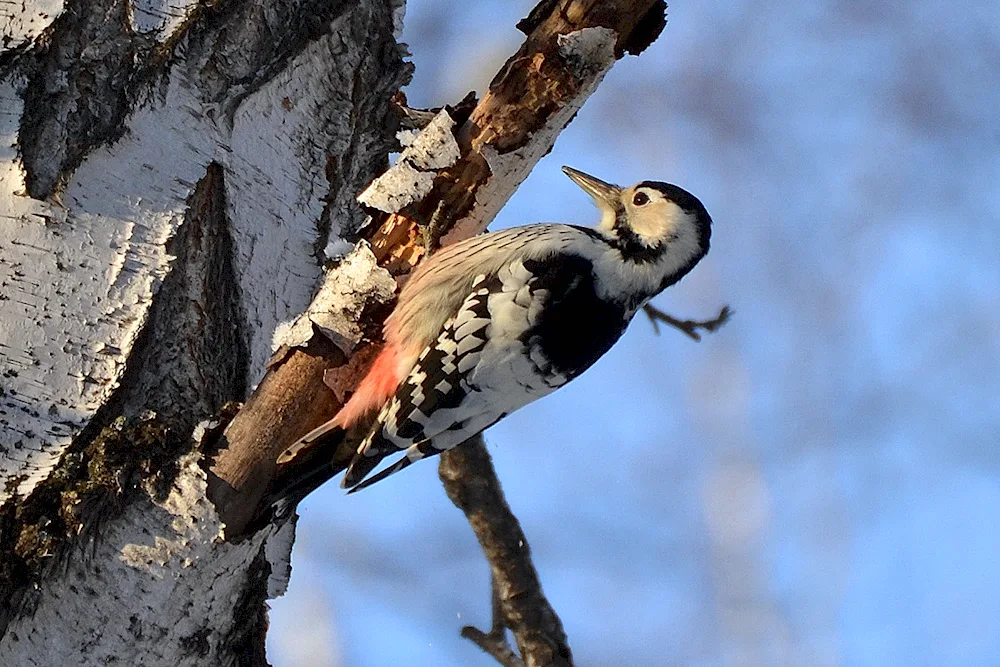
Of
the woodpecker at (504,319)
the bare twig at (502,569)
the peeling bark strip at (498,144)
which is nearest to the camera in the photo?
the peeling bark strip at (498,144)

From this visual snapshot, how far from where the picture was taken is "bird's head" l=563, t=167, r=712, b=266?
2760 mm

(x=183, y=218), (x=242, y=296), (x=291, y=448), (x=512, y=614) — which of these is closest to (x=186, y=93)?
(x=183, y=218)

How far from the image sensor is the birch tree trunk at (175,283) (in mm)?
1647

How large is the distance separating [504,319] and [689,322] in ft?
1.83

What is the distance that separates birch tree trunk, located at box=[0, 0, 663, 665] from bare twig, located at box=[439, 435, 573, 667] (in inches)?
25.2

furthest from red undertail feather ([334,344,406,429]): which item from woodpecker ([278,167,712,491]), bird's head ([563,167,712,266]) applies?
bird's head ([563,167,712,266])

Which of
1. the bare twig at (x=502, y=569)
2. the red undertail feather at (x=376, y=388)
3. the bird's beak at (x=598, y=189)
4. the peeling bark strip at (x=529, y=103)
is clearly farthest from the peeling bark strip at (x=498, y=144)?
the bird's beak at (x=598, y=189)

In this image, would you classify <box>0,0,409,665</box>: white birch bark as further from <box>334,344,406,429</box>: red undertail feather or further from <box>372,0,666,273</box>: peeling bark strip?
<box>372,0,666,273</box>: peeling bark strip

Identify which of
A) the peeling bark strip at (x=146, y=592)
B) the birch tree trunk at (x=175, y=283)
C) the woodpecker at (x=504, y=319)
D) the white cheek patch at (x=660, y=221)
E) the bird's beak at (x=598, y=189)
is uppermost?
the bird's beak at (x=598, y=189)

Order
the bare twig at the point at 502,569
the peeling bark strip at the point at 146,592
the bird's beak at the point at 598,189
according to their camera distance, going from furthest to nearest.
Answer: the bird's beak at the point at 598,189
the bare twig at the point at 502,569
the peeling bark strip at the point at 146,592

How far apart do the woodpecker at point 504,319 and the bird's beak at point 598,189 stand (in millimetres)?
128

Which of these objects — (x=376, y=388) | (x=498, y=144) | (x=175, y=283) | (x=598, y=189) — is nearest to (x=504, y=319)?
(x=376, y=388)

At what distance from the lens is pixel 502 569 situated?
256 cm

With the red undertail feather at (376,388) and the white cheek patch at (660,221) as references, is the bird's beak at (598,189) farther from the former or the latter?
the red undertail feather at (376,388)
